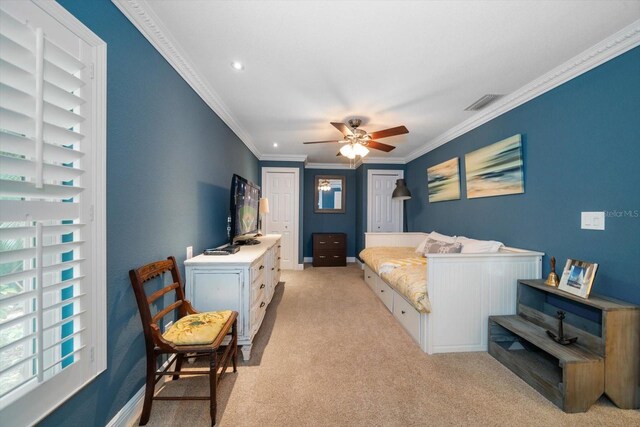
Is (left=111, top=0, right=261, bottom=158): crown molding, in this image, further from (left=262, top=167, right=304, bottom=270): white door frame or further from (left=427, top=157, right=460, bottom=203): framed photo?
(left=427, top=157, right=460, bottom=203): framed photo

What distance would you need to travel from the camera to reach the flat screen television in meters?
2.58

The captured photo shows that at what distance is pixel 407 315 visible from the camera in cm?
264

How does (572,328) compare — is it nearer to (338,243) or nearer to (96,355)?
(96,355)

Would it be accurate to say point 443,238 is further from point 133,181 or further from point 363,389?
point 133,181

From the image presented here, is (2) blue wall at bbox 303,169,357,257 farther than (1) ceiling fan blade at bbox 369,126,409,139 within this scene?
Yes

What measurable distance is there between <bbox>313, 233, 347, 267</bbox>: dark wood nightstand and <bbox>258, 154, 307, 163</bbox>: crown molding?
1787 millimetres

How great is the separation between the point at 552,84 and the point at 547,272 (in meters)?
1.72

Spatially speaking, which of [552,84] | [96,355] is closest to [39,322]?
[96,355]

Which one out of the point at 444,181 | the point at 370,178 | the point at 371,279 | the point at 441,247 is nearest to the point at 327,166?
the point at 370,178

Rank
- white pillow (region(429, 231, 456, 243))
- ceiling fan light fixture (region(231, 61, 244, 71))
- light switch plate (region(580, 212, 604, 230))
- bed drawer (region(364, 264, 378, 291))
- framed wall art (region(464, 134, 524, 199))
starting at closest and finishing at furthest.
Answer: light switch plate (region(580, 212, 604, 230)) < ceiling fan light fixture (region(231, 61, 244, 71)) < framed wall art (region(464, 134, 524, 199)) < white pillow (region(429, 231, 456, 243)) < bed drawer (region(364, 264, 378, 291))

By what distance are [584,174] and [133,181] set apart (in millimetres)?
3309

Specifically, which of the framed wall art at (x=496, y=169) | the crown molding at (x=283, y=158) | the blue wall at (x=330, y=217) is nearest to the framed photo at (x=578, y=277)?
the framed wall art at (x=496, y=169)

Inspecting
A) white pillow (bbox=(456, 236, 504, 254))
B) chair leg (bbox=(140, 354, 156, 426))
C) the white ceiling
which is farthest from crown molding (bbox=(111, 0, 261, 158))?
white pillow (bbox=(456, 236, 504, 254))

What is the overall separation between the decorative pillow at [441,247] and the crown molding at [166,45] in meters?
3.26
